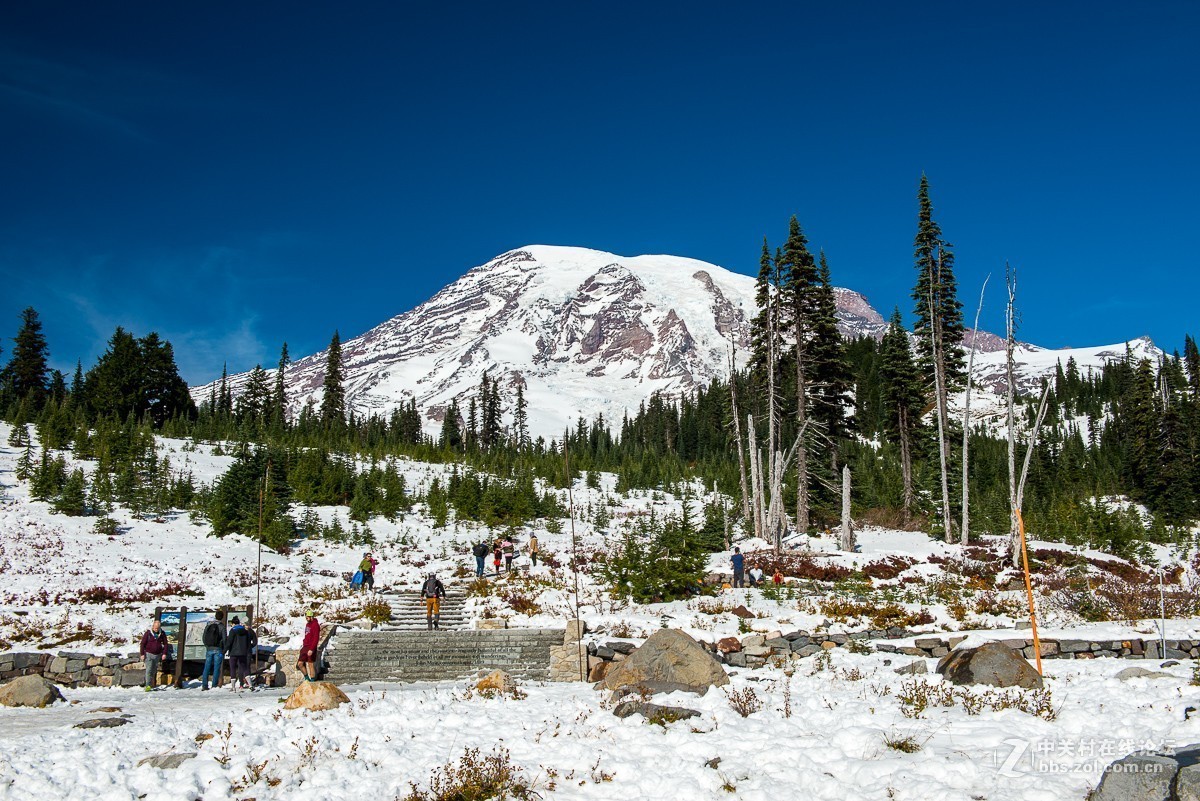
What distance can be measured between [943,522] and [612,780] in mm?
31962

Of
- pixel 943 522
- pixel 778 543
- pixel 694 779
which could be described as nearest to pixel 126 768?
pixel 694 779

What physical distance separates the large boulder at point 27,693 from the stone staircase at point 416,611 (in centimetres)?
885

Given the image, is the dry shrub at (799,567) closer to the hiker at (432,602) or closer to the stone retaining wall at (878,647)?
the stone retaining wall at (878,647)

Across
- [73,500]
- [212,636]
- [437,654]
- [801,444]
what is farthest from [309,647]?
[73,500]

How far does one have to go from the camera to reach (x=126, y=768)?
7.18 meters

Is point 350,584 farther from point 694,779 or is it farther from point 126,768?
point 694,779

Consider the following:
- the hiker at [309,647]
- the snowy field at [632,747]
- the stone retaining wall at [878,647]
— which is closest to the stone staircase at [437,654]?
the hiker at [309,647]

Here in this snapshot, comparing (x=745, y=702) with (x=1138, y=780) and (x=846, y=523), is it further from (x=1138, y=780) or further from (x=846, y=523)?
(x=846, y=523)

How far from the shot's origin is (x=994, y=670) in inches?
410

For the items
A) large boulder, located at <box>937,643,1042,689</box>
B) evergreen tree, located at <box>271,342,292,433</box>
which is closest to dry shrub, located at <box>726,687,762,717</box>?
large boulder, located at <box>937,643,1042,689</box>

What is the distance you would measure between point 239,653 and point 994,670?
46.3 feet

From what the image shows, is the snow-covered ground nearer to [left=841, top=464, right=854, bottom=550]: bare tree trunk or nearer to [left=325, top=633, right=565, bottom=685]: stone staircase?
[left=325, top=633, right=565, bottom=685]: stone staircase

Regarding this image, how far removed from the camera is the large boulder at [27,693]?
1139 centimetres

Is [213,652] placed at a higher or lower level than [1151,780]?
lower
